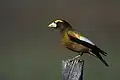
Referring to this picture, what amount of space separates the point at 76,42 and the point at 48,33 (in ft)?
4.88

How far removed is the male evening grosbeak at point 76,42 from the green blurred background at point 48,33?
1.36 meters

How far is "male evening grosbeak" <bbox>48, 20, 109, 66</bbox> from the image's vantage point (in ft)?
11.5

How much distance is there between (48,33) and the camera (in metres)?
5.00

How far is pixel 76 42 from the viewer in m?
3.54

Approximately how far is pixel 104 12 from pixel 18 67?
1097 mm

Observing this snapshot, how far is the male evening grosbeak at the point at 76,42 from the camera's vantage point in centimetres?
350

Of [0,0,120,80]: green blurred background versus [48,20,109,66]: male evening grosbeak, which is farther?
[0,0,120,80]: green blurred background

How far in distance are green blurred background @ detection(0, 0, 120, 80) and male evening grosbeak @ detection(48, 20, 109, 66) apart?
4.45 feet

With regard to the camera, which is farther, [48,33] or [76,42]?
[48,33]

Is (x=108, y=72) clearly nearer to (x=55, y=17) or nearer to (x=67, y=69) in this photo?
(x=55, y=17)

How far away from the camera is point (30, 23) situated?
504cm

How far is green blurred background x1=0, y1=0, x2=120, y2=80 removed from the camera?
498cm

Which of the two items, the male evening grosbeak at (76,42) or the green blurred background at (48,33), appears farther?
the green blurred background at (48,33)

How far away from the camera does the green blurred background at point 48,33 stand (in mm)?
4984
